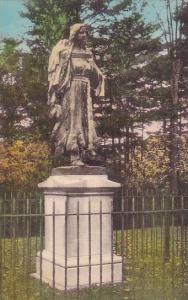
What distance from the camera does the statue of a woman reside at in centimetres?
888

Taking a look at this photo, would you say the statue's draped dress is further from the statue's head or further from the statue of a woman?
the statue's head

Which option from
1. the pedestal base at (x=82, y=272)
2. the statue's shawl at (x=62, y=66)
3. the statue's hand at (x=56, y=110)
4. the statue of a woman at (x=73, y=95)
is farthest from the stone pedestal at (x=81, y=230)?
the statue's shawl at (x=62, y=66)

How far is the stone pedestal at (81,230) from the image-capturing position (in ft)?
26.8

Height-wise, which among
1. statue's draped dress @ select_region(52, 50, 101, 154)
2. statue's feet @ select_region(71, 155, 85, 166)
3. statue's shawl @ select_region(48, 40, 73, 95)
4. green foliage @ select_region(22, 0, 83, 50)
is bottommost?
statue's feet @ select_region(71, 155, 85, 166)

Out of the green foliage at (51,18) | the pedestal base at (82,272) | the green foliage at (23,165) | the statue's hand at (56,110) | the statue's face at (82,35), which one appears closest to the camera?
the pedestal base at (82,272)

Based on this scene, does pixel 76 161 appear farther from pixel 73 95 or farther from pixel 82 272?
pixel 82 272

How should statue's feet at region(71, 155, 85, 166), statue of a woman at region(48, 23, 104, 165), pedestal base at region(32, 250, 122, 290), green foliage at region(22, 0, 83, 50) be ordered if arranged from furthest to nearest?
green foliage at region(22, 0, 83, 50), statue of a woman at region(48, 23, 104, 165), statue's feet at region(71, 155, 85, 166), pedestal base at region(32, 250, 122, 290)

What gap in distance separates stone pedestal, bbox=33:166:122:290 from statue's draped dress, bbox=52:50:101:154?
0.52 metres

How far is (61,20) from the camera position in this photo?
23047 mm

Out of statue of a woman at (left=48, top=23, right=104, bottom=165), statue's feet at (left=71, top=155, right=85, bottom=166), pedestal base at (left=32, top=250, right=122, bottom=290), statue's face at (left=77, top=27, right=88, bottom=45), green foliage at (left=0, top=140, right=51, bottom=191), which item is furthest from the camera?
green foliage at (left=0, top=140, right=51, bottom=191)

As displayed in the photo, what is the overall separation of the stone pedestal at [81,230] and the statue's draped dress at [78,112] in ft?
1.70

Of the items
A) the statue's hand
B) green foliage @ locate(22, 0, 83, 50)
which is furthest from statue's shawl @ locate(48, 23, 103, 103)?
green foliage @ locate(22, 0, 83, 50)

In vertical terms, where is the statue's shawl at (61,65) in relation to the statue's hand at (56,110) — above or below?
above

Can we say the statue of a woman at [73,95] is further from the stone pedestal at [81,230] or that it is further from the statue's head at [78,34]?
the stone pedestal at [81,230]
